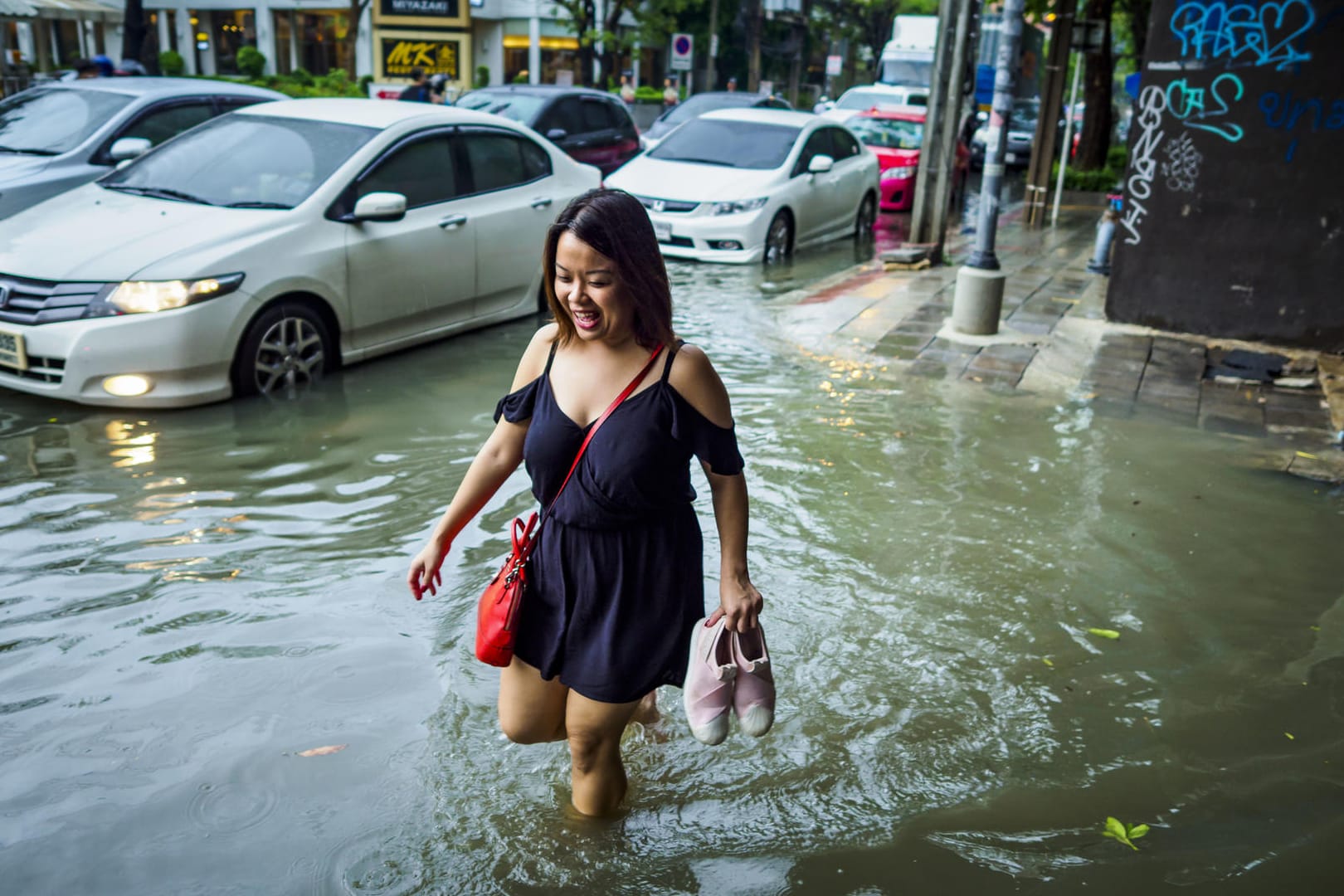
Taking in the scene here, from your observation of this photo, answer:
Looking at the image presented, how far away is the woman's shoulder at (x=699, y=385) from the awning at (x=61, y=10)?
28473 mm

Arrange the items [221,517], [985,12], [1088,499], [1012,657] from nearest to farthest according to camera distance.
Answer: [1012,657]
[221,517]
[1088,499]
[985,12]

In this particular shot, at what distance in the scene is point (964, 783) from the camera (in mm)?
3545

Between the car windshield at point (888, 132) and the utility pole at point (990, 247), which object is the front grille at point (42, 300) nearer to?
the utility pole at point (990, 247)

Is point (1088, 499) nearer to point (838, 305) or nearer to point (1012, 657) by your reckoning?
point (1012, 657)

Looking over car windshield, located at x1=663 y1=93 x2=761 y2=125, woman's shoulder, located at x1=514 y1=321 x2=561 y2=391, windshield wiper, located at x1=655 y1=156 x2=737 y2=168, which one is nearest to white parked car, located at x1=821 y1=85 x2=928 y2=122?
car windshield, located at x1=663 y1=93 x2=761 y2=125

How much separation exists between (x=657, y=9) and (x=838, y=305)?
94.5 ft

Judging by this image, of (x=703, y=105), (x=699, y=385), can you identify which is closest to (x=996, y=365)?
(x=699, y=385)

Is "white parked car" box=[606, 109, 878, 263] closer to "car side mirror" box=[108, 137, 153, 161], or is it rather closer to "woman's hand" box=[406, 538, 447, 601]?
"car side mirror" box=[108, 137, 153, 161]

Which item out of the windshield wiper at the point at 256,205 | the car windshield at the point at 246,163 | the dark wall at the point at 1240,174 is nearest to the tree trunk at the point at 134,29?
the car windshield at the point at 246,163

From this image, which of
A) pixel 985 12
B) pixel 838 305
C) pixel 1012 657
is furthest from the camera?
pixel 985 12

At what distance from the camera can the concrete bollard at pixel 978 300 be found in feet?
29.9

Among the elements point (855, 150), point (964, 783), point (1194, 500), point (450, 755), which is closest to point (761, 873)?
point (964, 783)

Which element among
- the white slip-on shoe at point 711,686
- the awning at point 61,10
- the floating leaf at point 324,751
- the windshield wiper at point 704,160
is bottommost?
the floating leaf at point 324,751

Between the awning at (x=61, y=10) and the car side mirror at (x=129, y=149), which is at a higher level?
the awning at (x=61, y=10)
